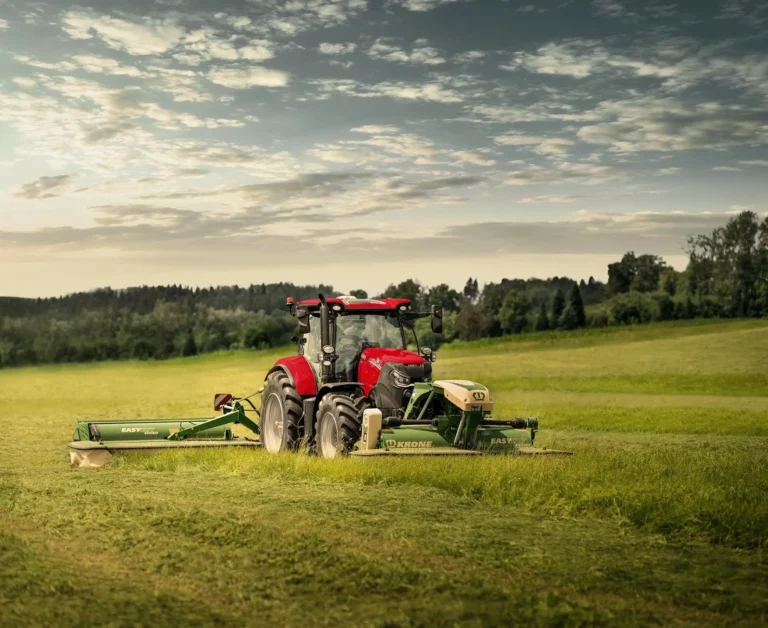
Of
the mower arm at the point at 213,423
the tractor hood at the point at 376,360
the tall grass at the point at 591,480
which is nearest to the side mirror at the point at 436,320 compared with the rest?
the tractor hood at the point at 376,360

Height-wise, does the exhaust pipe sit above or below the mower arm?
above

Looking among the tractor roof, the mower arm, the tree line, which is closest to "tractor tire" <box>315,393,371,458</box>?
the tractor roof

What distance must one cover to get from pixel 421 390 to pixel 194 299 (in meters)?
64.2

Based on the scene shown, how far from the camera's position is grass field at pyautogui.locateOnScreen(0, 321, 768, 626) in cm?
629

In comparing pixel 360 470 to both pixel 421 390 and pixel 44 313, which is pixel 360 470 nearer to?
pixel 421 390

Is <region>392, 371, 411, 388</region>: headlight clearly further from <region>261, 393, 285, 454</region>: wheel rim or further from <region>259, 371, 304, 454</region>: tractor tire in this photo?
<region>261, 393, 285, 454</region>: wheel rim

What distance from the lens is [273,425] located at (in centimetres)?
1485

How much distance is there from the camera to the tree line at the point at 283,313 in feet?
164

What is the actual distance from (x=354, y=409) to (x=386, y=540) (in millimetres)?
4760

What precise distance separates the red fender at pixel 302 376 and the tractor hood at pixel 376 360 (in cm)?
72

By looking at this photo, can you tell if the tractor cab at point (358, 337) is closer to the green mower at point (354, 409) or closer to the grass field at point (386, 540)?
the green mower at point (354, 409)

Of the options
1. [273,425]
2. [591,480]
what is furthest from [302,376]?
[591,480]

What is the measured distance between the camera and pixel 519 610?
20.2 ft

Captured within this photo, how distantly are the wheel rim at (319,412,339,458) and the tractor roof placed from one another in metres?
1.63
